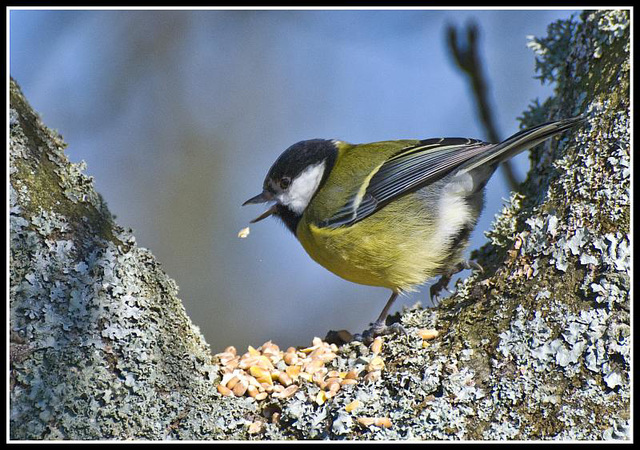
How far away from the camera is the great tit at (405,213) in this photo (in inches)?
101

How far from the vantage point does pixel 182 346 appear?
6.21 ft

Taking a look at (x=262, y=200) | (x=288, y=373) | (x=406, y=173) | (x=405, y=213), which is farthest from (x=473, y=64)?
(x=288, y=373)

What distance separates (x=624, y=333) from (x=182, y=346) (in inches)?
52.2

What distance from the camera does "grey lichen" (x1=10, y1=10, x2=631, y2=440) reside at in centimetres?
164

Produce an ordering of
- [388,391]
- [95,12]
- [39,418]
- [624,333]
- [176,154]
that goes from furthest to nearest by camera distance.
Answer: [176,154] → [95,12] → [388,391] → [624,333] → [39,418]

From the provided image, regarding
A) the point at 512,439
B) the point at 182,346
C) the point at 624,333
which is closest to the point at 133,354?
the point at 182,346

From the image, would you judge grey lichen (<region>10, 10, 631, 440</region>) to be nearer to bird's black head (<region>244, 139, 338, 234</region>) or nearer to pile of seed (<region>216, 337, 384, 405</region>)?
pile of seed (<region>216, 337, 384, 405</region>)

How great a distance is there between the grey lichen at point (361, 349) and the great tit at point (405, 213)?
17.7 inches

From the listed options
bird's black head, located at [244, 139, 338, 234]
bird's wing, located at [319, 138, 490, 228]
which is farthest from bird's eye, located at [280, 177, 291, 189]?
bird's wing, located at [319, 138, 490, 228]

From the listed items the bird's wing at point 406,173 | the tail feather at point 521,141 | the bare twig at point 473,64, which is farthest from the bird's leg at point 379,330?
the bare twig at point 473,64

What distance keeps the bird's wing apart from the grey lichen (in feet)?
2.07

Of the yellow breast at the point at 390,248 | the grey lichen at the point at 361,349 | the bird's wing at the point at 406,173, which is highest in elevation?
the bird's wing at the point at 406,173

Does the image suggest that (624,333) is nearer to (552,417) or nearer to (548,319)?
(548,319)

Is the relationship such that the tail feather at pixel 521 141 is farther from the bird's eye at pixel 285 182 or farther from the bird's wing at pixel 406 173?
the bird's eye at pixel 285 182
